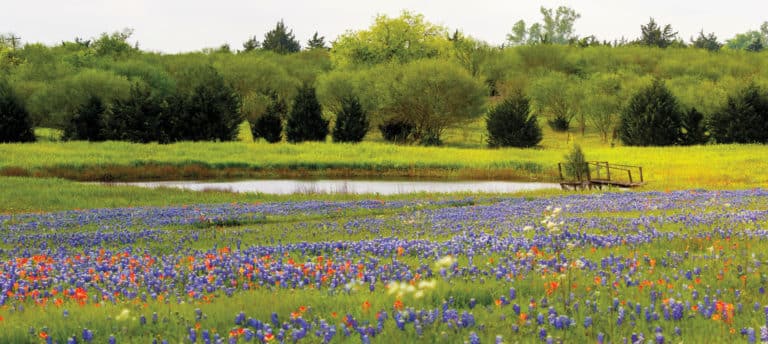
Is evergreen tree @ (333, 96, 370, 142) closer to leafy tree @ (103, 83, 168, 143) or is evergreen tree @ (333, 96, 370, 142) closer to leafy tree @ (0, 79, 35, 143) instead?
leafy tree @ (103, 83, 168, 143)

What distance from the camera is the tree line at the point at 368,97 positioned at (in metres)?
78.7

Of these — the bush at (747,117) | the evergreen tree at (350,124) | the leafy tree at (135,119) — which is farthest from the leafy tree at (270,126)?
the bush at (747,117)

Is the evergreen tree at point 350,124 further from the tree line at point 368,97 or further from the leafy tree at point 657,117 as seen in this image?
the leafy tree at point 657,117

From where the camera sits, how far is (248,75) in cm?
A: 11425

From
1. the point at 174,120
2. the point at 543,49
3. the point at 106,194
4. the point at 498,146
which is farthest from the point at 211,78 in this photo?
the point at 543,49

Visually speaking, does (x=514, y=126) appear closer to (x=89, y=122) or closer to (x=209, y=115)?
(x=209, y=115)

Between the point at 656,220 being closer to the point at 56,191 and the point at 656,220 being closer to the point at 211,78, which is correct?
the point at 56,191

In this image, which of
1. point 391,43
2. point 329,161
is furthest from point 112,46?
point 329,161

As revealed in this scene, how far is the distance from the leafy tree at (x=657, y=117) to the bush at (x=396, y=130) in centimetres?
2978

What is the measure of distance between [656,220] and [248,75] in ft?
342

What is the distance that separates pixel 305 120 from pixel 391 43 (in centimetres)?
4168

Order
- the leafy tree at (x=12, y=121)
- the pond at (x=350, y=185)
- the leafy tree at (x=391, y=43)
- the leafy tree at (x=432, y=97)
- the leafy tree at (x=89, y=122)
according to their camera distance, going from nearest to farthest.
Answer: the pond at (x=350, y=185) < the leafy tree at (x=12, y=121) < the leafy tree at (x=89, y=122) < the leafy tree at (x=432, y=97) < the leafy tree at (x=391, y=43)

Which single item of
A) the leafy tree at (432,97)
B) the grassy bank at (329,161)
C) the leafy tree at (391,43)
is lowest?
the grassy bank at (329,161)

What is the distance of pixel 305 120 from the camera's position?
84.5 meters
